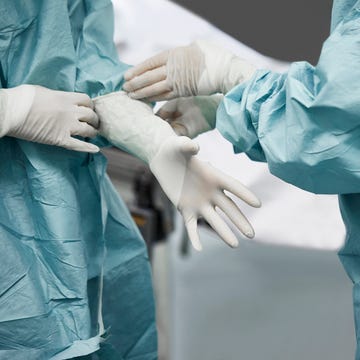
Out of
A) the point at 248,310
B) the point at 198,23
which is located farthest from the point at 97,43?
the point at 248,310

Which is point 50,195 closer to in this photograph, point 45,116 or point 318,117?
point 45,116

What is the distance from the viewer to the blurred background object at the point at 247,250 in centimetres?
180

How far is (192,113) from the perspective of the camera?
1229mm

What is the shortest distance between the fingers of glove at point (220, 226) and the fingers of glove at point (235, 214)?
0.6 inches

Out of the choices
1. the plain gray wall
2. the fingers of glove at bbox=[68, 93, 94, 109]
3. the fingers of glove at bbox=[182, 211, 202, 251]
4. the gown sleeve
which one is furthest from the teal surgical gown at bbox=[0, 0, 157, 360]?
the plain gray wall

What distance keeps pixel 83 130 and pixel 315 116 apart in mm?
415

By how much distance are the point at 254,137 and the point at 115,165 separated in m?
1.51

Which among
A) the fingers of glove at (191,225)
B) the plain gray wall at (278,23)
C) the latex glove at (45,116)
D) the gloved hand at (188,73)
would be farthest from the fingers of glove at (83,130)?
the plain gray wall at (278,23)

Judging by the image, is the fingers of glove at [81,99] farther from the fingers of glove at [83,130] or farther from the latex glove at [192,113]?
the latex glove at [192,113]

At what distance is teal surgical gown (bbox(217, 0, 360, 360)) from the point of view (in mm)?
853

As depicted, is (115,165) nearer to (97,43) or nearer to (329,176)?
(97,43)

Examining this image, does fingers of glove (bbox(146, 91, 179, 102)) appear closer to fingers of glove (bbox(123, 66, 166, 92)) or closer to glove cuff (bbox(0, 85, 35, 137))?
fingers of glove (bbox(123, 66, 166, 92))

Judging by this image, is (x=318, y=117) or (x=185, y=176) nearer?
(x=318, y=117)

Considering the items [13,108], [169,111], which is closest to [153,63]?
[169,111]
